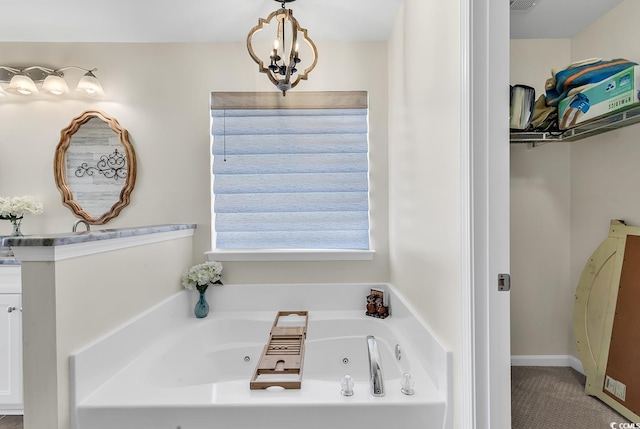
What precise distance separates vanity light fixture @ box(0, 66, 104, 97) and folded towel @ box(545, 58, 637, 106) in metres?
2.81

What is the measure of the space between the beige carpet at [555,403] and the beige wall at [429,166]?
2.68 feet

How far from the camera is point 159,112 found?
2293 mm

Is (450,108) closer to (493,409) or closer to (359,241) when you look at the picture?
(493,409)

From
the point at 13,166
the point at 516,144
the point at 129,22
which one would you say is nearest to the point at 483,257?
the point at 516,144

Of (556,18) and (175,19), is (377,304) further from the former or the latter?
(175,19)

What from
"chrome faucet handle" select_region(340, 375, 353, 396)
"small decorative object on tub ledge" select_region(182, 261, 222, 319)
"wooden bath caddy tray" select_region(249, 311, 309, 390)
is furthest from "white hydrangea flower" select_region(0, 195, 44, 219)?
"chrome faucet handle" select_region(340, 375, 353, 396)

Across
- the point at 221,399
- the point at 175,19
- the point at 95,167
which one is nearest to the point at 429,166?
the point at 221,399

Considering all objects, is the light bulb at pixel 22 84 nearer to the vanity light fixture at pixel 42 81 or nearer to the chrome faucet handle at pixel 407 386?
the vanity light fixture at pixel 42 81

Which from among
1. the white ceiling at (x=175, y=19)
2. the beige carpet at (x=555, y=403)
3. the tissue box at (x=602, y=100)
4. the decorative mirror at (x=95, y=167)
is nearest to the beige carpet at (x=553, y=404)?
the beige carpet at (x=555, y=403)

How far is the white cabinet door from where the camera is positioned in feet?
5.92

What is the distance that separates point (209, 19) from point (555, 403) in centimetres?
295

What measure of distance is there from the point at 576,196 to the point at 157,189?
110 inches

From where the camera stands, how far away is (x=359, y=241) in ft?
7.68

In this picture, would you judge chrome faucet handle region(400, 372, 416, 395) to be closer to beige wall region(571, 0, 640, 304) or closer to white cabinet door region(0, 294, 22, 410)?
beige wall region(571, 0, 640, 304)
